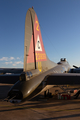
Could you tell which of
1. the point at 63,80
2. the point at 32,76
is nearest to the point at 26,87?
the point at 32,76

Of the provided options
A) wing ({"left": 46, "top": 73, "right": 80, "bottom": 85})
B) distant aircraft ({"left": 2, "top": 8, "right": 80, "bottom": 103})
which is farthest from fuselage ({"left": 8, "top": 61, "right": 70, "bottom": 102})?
wing ({"left": 46, "top": 73, "right": 80, "bottom": 85})

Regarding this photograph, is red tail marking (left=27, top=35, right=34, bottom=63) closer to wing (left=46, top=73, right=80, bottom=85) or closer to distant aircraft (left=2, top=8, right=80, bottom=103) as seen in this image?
distant aircraft (left=2, top=8, right=80, bottom=103)

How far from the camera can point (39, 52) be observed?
14.2 metres

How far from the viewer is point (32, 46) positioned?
1290 cm

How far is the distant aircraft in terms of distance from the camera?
938 cm

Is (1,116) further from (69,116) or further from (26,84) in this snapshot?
(69,116)

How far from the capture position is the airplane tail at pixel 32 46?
11.7 metres

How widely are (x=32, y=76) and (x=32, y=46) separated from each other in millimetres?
3589

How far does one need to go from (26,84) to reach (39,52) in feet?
17.9

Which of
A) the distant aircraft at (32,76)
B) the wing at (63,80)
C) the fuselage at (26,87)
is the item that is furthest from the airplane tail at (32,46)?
the wing at (63,80)

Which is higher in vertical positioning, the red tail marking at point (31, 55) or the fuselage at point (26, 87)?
the red tail marking at point (31, 55)

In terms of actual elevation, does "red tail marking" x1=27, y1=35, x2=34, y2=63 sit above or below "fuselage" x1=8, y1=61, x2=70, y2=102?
above

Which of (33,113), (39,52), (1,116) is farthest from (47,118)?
(39,52)

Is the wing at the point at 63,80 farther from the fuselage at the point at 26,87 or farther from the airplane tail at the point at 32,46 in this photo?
the airplane tail at the point at 32,46
